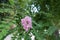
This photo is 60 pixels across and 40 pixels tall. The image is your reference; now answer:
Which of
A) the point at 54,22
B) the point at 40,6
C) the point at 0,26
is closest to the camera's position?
the point at 0,26

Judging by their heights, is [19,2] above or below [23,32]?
above

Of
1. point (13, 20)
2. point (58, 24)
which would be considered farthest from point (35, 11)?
point (13, 20)

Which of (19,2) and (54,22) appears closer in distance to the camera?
(19,2)

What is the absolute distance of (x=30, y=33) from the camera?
2.85 feet

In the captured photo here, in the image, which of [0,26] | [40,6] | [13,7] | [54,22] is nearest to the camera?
[0,26]

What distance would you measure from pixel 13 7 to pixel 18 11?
0.04 metres

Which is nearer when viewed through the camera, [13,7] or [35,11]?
[13,7]

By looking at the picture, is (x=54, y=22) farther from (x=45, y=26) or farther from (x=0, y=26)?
(x=0, y=26)

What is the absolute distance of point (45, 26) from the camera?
0.99 m

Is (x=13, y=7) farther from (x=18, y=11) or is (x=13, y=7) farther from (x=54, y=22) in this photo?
(x=54, y=22)

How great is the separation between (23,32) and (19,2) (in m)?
0.17

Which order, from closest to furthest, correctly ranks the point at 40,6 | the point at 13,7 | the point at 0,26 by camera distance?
the point at 0,26, the point at 13,7, the point at 40,6

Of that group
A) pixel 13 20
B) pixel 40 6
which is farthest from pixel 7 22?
pixel 40 6

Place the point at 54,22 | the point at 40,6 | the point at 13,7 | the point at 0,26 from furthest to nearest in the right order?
the point at 40,6 < the point at 54,22 < the point at 13,7 < the point at 0,26
